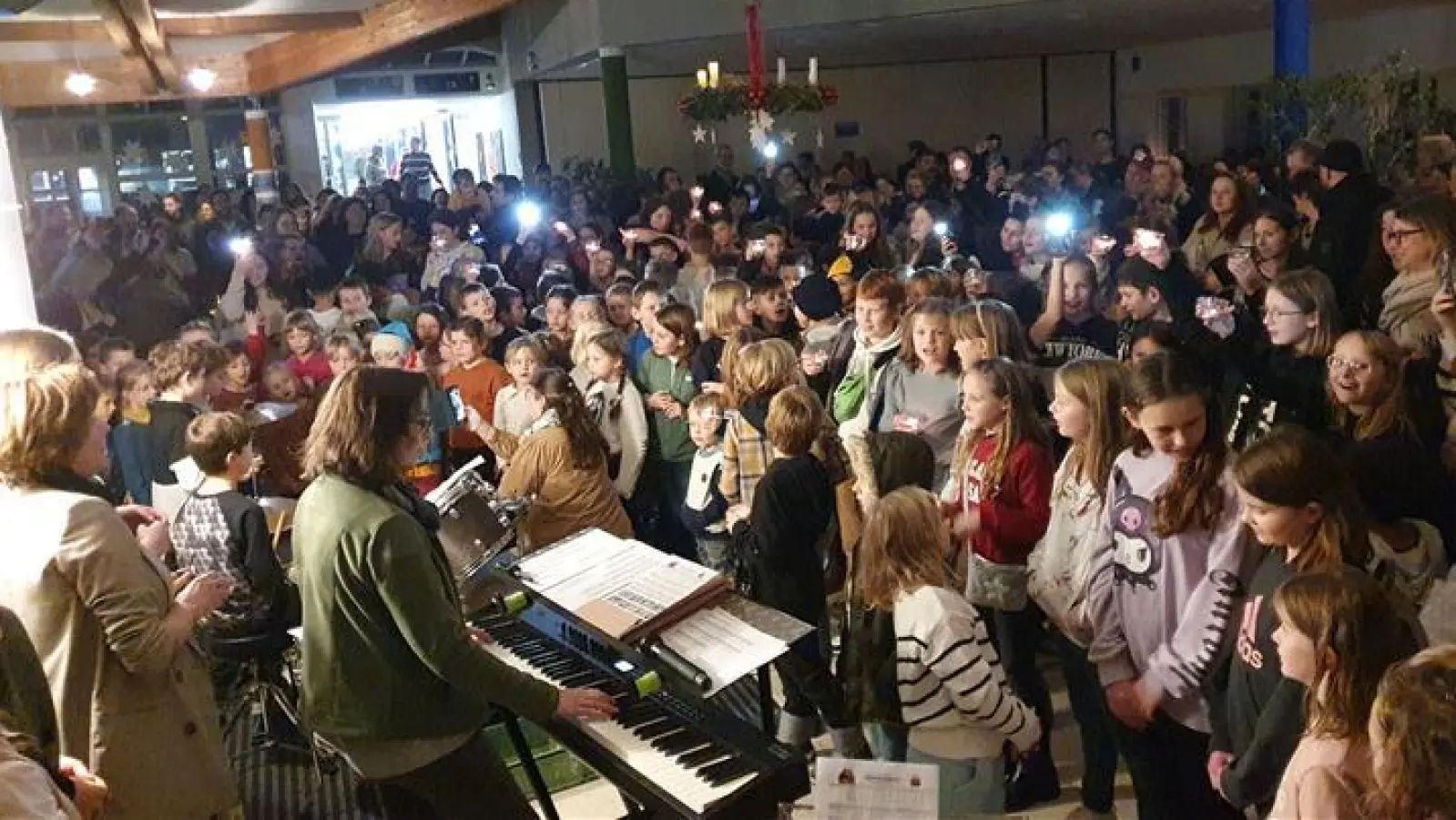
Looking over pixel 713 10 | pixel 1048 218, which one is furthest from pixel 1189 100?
pixel 1048 218

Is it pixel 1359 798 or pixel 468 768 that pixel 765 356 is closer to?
pixel 468 768

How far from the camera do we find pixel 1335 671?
212 centimetres

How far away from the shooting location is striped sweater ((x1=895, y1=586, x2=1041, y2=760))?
2.92 meters

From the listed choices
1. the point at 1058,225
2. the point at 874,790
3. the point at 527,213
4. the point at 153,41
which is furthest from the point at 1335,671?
the point at 527,213

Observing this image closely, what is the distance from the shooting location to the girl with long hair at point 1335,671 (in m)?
2.07

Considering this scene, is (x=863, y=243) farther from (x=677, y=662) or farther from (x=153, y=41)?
(x=153, y=41)

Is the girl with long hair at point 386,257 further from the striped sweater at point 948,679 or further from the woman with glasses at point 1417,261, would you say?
the striped sweater at point 948,679

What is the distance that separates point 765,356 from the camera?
4391mm

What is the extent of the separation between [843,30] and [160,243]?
6.22 metres

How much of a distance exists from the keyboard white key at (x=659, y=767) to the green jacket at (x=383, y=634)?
124 millimetres

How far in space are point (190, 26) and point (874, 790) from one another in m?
8.67

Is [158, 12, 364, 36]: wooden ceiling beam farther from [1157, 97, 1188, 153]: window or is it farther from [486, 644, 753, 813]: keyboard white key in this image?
[1157, 97, 1188, 153]: window

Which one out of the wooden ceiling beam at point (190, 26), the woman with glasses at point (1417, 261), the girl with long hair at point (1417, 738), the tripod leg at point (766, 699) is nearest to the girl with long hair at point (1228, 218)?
the woman with glasses at point (1417, 261)

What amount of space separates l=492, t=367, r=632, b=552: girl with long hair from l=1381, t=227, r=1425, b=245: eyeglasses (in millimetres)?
2836
